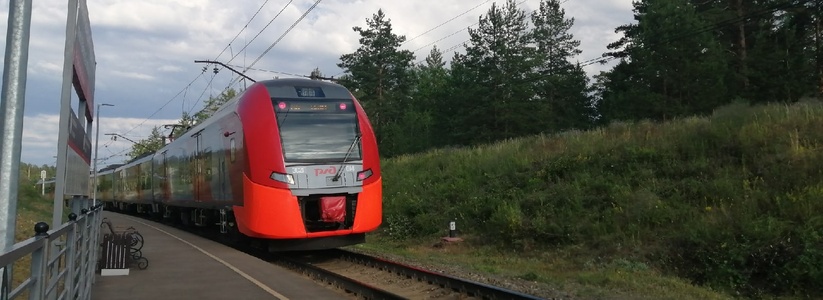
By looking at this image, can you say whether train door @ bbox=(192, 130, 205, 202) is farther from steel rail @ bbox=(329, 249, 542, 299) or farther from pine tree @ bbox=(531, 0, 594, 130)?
pine tree @ bbox=(531, 0, 594, 130)

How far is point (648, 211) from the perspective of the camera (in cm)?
1317

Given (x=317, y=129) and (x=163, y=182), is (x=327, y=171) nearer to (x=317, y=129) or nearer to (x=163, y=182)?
(x=317, y=129)

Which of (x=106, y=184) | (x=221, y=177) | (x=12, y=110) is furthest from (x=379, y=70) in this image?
(x=12, y=110)

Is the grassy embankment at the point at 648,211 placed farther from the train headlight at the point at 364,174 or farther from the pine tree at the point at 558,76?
the pine tree at the point at 558,76

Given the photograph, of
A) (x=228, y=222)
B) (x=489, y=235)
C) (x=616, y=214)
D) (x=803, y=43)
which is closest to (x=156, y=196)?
(x=228, y=222)

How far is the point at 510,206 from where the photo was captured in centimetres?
1593

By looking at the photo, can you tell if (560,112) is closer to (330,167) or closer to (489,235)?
(489,235)

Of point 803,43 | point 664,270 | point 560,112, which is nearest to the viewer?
point 664,270

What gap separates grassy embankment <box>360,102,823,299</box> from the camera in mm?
10031

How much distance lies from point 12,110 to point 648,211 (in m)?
11.7

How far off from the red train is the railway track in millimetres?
609

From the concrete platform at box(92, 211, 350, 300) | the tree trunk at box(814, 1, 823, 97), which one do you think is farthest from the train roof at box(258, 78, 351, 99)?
the tree trunk at box(814, 1, 823, 97)

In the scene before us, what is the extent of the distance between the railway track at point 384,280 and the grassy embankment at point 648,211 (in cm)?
151

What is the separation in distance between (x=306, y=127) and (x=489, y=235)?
5952mm
